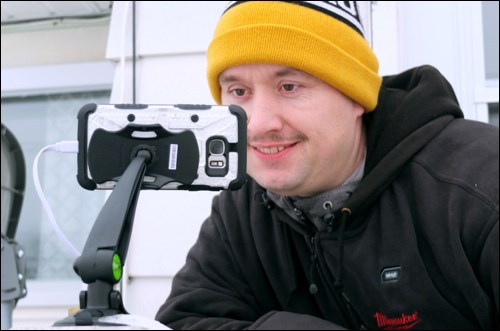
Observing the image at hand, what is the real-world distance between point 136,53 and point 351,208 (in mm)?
1146

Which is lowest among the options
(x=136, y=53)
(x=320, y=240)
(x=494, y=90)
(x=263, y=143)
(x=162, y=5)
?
(x=320, y=240)

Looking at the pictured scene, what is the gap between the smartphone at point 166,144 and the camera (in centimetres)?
80

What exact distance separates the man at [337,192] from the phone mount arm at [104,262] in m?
0.48

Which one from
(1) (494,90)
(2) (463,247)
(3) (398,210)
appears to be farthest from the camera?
(1) (494,90)

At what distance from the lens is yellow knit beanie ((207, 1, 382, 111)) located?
4.17 ft

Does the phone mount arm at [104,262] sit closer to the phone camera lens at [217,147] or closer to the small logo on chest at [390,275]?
the phone camera lens at [217,147]

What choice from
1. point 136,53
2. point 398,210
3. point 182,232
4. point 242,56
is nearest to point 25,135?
point 136,53

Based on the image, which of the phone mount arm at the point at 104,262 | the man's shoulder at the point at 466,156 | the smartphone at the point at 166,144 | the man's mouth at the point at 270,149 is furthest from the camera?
the man's mouth at the point at 270,149

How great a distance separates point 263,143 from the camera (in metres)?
1.27

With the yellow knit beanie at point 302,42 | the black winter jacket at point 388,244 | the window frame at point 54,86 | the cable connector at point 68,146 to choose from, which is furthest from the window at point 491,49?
the window frame at point 54,86

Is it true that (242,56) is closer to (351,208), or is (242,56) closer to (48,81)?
(351,208)

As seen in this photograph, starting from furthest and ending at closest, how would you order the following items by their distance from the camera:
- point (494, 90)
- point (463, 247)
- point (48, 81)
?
point (48, 81) < point (494, 90) < point (463, 247)

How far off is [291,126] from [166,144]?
0.51m

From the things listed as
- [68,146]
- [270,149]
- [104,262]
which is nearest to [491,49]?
[270,149]
